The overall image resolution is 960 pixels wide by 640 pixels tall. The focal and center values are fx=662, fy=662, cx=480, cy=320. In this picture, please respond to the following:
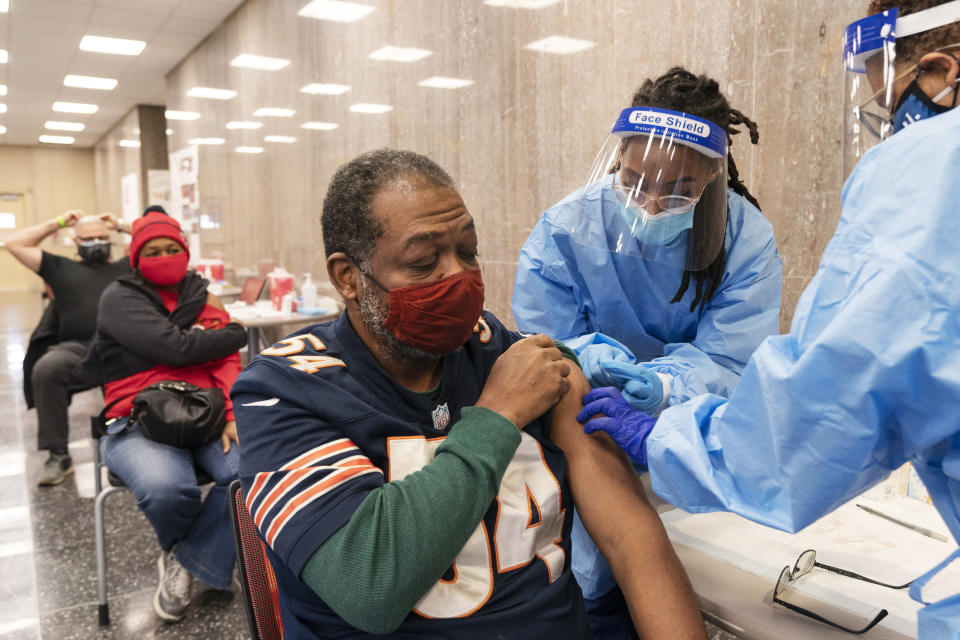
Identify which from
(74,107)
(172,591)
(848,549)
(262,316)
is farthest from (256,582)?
(74,107)

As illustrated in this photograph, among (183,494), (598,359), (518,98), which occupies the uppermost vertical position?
(518,98)

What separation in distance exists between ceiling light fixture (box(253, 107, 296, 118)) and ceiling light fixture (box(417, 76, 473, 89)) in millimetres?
2071

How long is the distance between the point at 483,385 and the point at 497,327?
0.58 ft

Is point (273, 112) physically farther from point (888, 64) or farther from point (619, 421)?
point (888, 64)

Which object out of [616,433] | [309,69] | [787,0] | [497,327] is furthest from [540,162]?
[309,69]

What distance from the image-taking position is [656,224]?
141cm

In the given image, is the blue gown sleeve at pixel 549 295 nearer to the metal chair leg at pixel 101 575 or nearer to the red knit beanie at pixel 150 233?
the red knit beanie at pixel 150 233

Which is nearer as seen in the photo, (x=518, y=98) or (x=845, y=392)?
(x=845, y=392)

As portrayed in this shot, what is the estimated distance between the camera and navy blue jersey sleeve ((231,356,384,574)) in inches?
34.2

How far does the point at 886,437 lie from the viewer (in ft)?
2.37

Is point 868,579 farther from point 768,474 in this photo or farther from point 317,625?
point 317,625

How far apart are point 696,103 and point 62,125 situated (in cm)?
1430

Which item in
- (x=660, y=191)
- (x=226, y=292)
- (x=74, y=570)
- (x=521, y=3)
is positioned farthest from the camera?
(x=226, y=292)

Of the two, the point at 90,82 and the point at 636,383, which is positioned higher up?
the point at 90,82
